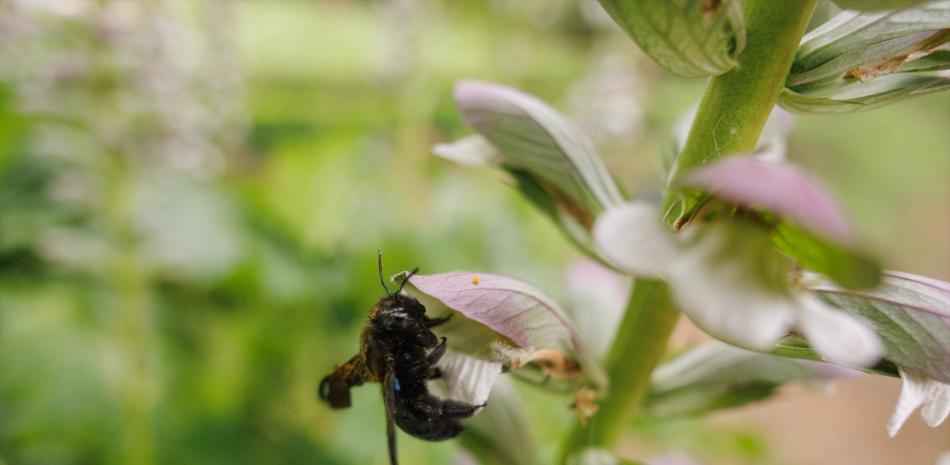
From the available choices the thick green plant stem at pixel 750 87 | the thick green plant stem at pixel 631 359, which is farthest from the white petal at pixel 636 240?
the thick green plant stem at pixel 631 359

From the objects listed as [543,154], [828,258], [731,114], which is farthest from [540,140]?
[828,258]

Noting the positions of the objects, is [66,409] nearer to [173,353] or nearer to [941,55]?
[173,353]

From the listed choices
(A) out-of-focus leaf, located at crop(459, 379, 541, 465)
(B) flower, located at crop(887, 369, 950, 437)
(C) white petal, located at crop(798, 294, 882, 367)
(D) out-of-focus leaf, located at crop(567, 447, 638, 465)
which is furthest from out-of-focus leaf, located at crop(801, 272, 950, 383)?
(A) out-of-focus leaf, located at crop(459, 379, 541, 465)

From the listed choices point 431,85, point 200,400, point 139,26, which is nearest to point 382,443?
point 200,400

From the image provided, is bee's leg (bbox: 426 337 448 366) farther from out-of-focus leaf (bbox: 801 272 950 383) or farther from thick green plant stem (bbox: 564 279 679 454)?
out-of-focus leaf (bbox: 801 272 950 383)

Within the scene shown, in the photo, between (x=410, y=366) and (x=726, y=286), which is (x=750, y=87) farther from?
(x=410, y=366)
